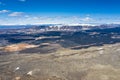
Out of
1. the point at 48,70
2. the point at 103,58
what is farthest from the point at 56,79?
the point at 103,58

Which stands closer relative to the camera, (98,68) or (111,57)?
(98,68)

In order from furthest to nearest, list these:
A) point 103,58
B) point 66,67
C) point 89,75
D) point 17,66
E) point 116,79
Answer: point 103,58, point 17,66, point 66,67, point 89,75, point 116,79

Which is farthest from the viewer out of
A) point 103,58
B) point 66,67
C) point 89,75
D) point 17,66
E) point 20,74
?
point 103,58

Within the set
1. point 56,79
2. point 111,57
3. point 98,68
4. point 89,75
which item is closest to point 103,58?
point 111,57

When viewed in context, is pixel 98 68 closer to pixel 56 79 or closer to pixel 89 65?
pixel 89 65

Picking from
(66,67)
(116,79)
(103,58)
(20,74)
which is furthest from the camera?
(103,58)

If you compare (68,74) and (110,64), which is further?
(110,64)

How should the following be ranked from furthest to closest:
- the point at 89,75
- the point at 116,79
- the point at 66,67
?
the point at 66,67 < the point at 89,75 < the point at 116,79

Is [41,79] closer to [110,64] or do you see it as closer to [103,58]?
[110,64]
